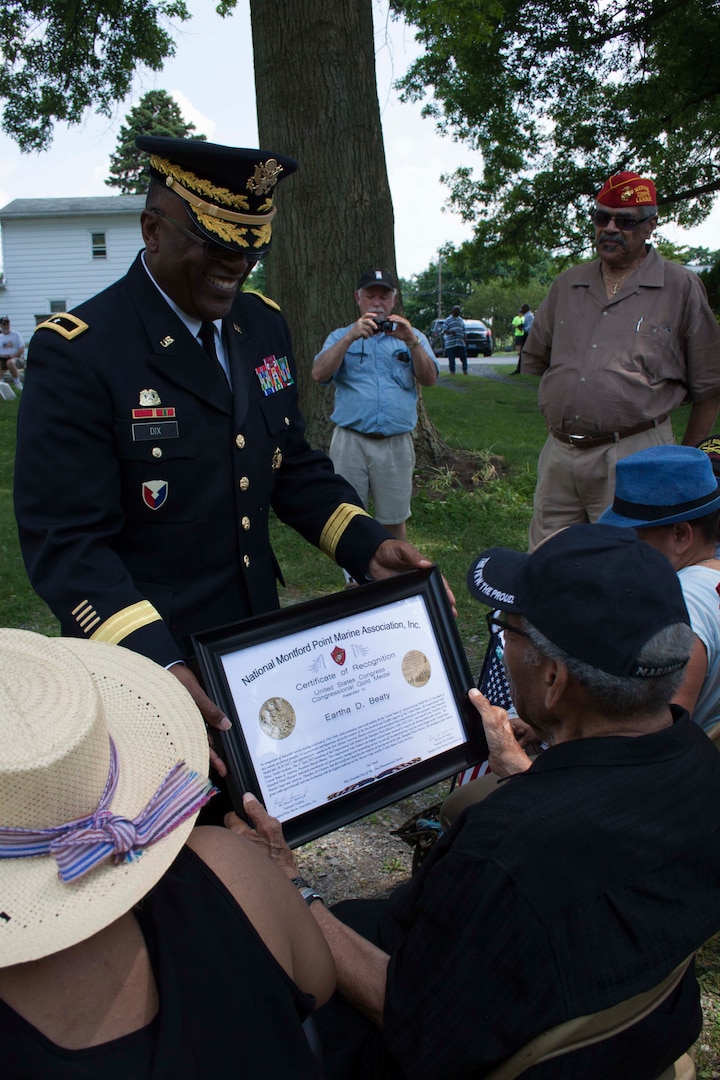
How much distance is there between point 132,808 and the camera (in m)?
1.32

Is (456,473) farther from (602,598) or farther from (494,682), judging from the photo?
(602,598)

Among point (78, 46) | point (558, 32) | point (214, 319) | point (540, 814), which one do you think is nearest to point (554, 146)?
point (558, 32)

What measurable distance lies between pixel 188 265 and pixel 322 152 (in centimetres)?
629

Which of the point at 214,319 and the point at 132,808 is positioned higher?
the point at 214,319

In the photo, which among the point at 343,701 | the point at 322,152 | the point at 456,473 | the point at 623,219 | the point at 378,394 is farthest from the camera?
the point at 456,473

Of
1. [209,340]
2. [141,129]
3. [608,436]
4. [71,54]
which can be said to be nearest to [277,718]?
[209,340]

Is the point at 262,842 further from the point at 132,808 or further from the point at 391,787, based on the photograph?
the point at 132,808

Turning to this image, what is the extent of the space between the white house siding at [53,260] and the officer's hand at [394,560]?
3778 cm

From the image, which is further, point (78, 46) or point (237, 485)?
point (78, 46)

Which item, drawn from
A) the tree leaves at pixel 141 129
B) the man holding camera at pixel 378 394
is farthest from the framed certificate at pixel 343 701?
the tree leaves at pixel 141 129

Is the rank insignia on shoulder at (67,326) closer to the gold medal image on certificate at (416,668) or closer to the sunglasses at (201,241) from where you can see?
the sunglasses at (201,241)

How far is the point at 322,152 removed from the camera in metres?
7.80

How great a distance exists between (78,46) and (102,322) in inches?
511

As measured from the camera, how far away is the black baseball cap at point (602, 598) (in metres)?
1.63
